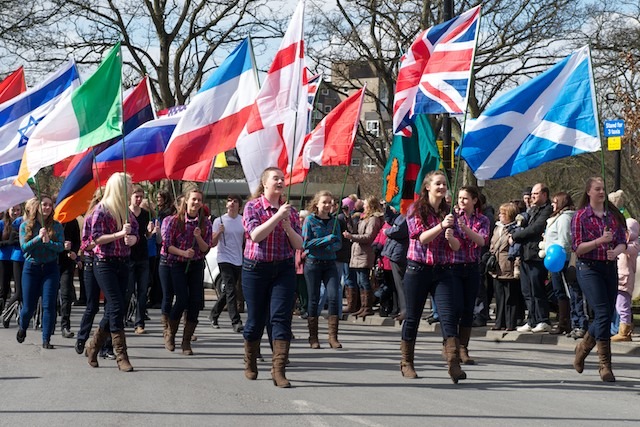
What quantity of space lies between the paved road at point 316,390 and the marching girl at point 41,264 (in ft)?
1.19

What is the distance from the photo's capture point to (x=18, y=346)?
12039 millimetres

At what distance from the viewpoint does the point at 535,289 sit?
13.5 m

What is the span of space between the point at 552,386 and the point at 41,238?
230 inches

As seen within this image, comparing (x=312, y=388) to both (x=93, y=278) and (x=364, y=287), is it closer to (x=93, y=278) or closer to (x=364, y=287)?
(x=93, y=278)

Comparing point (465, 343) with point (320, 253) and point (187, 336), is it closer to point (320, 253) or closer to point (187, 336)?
point (320, 253)

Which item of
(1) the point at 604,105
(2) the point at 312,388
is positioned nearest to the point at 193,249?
(2) the point at 312,388

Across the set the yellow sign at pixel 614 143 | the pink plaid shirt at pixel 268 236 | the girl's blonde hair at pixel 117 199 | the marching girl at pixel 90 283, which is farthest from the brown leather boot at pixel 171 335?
the yellow sign at pixel 614 143

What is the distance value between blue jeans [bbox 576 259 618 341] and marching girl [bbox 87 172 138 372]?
4101 millimetres

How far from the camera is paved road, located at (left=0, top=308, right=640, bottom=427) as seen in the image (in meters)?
7.23

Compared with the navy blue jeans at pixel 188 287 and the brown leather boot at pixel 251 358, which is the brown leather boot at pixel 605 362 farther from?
the navy blue jeans at pixel 188 287

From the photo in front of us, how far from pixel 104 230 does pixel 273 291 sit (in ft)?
6.44

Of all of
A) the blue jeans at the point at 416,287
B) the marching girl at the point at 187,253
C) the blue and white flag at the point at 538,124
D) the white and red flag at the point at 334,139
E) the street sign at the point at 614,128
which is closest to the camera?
the blue jeans at the point at 416,287

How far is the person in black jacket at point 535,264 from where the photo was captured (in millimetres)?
13227

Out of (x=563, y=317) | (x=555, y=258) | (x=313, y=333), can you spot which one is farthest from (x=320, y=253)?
(x=563, y=317)
